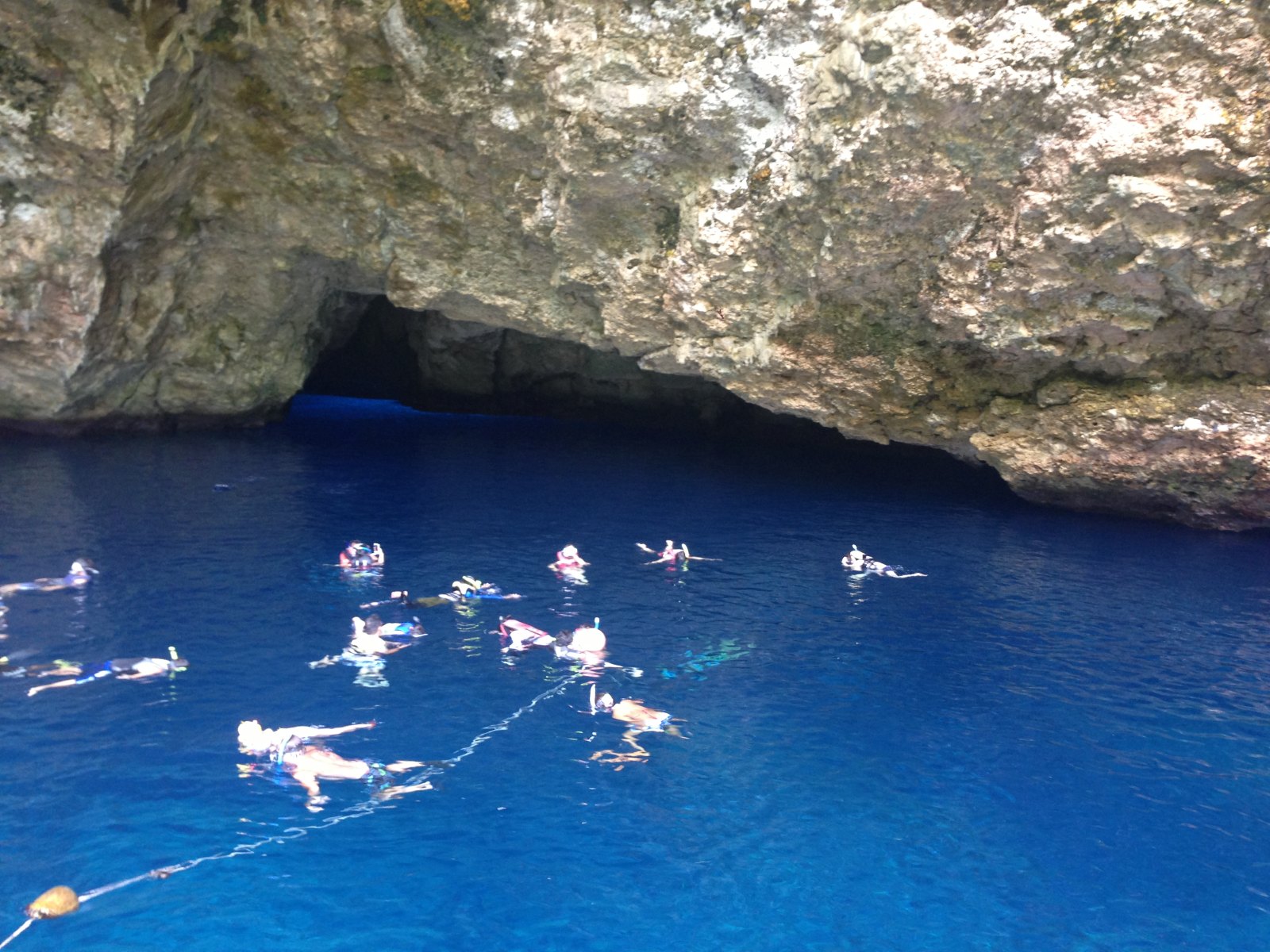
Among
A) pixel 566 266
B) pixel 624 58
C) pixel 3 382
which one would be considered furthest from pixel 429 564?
pixel 3 382

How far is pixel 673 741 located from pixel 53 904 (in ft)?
24.3

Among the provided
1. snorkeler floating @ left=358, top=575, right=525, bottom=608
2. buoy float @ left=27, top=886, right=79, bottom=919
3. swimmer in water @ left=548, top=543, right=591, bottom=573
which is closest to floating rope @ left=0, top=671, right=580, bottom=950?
buoy float @ left=27, top=886, right=79, bottom=919

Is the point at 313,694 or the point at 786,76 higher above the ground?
the point at 786,76

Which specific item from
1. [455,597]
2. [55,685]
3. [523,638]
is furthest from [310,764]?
[455,597]

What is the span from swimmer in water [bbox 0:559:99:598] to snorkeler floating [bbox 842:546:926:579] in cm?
1575

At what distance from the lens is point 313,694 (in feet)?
48.5

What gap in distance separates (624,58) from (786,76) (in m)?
3.59

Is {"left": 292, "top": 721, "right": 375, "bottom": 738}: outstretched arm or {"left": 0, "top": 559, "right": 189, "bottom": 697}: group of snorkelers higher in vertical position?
{"left": 292, "top": 721, "right": 375, "bottom": 738}: outstretched arm

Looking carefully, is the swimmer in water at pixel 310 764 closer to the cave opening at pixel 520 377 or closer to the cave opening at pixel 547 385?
the cave opening at pixel 547 385

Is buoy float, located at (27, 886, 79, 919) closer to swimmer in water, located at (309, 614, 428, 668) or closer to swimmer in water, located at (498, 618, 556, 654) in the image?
swimmer in water, located at (309, 614, 428, 668)

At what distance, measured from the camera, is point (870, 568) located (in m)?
22.3

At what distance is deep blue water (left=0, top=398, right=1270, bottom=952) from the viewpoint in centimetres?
1018

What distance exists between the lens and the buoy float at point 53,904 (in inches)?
381

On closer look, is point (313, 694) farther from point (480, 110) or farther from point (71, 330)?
point (71, 330)
